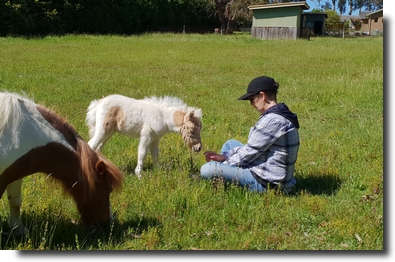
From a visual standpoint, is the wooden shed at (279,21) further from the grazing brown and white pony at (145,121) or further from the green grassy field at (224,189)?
the grazing brown and white pony at (145,121)

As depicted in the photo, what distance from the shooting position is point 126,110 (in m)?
6.04

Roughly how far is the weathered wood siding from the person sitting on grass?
37.6 m

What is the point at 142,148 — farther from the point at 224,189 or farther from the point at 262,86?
the point at 262,86

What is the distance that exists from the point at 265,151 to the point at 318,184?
110 centimetres

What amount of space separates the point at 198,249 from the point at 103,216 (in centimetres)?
93

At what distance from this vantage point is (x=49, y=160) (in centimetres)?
378

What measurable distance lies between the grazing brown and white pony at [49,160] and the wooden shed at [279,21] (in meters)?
39.2

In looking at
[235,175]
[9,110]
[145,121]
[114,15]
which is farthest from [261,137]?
→ [114,15]

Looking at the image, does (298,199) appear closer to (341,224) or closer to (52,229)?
(341,224)

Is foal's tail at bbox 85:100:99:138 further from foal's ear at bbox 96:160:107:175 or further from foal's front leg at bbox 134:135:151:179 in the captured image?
foal's ear at bbox 96:160:107:175

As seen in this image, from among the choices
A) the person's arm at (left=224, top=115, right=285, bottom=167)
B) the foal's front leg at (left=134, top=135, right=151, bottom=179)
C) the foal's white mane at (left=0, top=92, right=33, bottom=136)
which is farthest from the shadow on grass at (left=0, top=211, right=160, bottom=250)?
the foal's front leg at (left=134, top=135, right=151, bottom=179)

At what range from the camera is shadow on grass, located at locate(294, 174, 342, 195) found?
5.59 metres

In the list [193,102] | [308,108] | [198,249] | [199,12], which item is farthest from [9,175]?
[199,12]

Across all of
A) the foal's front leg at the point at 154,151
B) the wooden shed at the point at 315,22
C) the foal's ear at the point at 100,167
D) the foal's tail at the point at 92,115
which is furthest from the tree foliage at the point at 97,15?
the foal's ear at the point at 100,167
